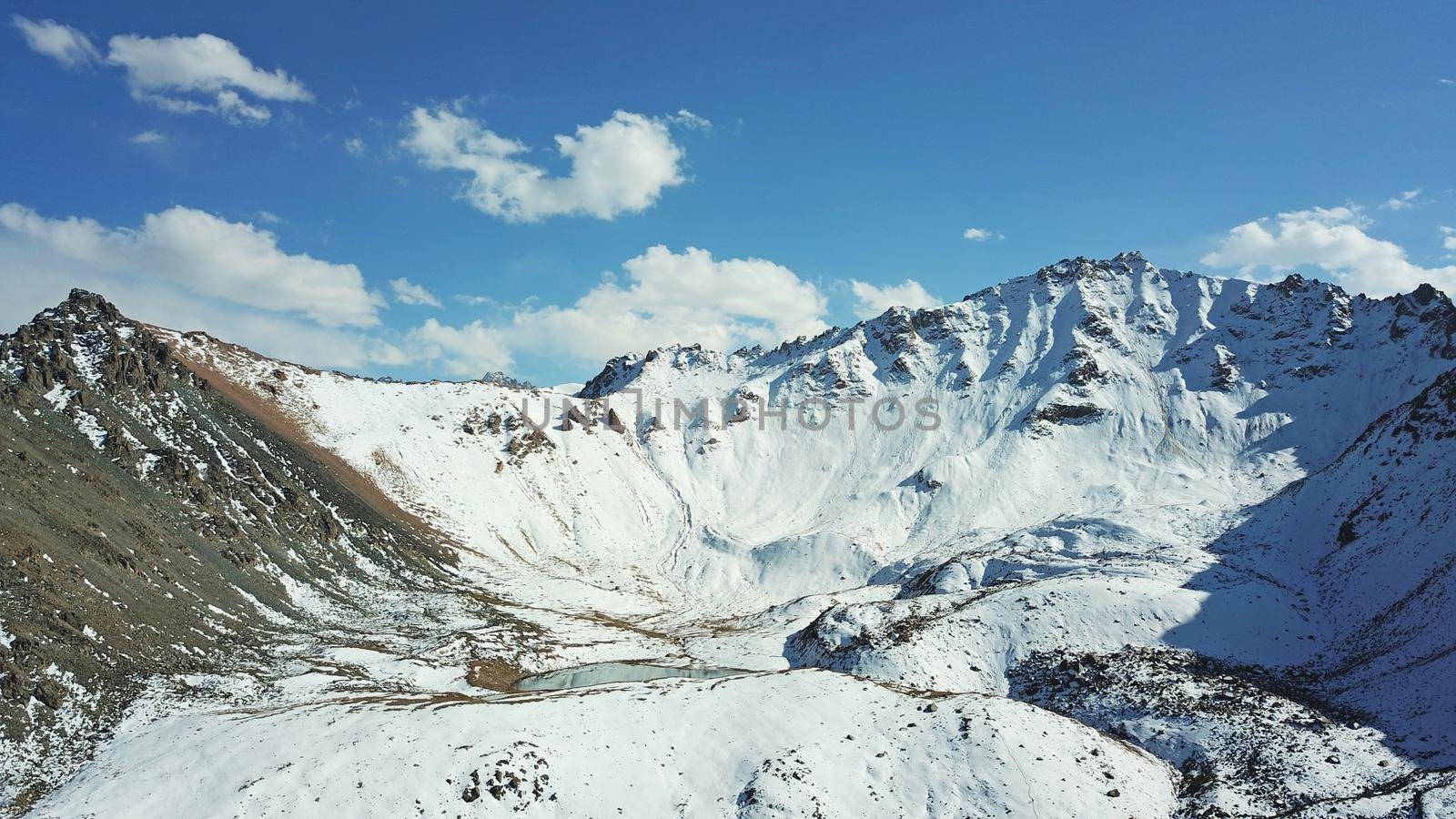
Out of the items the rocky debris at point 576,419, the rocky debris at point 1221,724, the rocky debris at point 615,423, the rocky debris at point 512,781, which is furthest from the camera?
the rocky debris at point 615,423

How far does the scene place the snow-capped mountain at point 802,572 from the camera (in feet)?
101

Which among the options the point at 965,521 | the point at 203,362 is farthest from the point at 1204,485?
the point at 203,362

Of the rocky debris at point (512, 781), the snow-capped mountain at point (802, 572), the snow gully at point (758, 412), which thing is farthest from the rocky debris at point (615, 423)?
the rocky debris at point (512, 781)

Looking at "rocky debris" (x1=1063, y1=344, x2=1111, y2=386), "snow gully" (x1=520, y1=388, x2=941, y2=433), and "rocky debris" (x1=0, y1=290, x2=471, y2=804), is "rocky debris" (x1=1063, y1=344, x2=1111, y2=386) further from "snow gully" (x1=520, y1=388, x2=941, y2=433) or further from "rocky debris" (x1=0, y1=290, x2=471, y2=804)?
"rocky debris" (x1=0, y1=290, x2=471, y2=804)

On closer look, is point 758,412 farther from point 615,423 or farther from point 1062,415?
point 1062,415

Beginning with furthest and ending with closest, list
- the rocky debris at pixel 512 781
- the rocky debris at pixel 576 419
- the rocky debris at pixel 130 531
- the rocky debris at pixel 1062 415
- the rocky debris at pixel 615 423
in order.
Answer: the rocky debris at pixel 615 423 < the rocky debris at pixel 576 419 < the rocky debris at pixel 1062 415 < the rocky debris at pixel 130 531 < the rocky debris at pixel 512 781

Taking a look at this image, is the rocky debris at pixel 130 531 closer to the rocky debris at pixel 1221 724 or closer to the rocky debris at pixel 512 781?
the rocky debris at pixel 512 781

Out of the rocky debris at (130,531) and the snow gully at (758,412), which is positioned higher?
the snow gully at (758,412)

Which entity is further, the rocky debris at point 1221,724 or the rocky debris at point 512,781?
the rocky debris at point 1221,724

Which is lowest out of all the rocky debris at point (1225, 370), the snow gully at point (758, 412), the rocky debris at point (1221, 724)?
the rocky debris at point (1221, 724)

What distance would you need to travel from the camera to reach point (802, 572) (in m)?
109

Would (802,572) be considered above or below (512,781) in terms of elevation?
above

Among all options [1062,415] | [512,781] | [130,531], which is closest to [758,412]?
[1062,415]

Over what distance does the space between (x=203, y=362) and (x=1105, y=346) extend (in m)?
169
